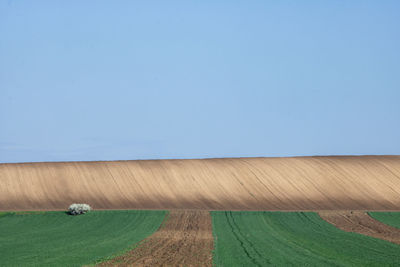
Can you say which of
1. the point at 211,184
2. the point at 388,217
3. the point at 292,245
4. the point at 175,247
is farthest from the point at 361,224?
the point at 211,184

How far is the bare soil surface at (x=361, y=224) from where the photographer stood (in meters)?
39.7

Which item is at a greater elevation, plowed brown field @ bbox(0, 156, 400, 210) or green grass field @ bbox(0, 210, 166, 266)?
plowed brown field @ bbox(0, 156, 400, 210)

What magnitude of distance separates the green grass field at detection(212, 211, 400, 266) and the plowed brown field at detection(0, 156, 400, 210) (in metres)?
15.5

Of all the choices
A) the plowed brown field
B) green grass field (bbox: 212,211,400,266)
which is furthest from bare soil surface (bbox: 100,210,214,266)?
the plowed brown field

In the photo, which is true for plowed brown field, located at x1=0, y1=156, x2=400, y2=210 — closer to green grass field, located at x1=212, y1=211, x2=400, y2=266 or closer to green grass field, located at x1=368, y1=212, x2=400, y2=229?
green grass field, located at x1=368, y1=212, x2=400, y2=229

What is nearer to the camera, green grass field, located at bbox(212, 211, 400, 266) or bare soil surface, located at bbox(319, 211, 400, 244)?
green grass field, located at bbox(212, 211, 400, 266)

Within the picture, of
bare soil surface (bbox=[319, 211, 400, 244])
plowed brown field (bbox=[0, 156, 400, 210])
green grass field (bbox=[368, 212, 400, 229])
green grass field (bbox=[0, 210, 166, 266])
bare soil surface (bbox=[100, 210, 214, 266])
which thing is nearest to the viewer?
bare soil surface (bbox=[100, 210, 214, 266])

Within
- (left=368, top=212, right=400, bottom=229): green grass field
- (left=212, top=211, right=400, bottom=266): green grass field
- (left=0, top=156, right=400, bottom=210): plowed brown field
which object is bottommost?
(left=212, top=211, right=400, bottom=266): green grass field

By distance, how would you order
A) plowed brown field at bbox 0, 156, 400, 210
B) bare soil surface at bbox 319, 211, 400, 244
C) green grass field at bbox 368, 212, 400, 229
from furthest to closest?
plowed brown field at bbox 0, 156, 400, 210, green grass field at bbox 368, 212, 400, 229, bare soil surface at bbox 319, 211, 400, 244

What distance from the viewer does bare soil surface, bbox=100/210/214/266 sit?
24.8 meters

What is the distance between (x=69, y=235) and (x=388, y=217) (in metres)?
31.5

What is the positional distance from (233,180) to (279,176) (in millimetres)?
6509

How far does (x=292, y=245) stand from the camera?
31781mm

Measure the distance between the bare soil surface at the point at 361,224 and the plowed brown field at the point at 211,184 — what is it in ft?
19.6
